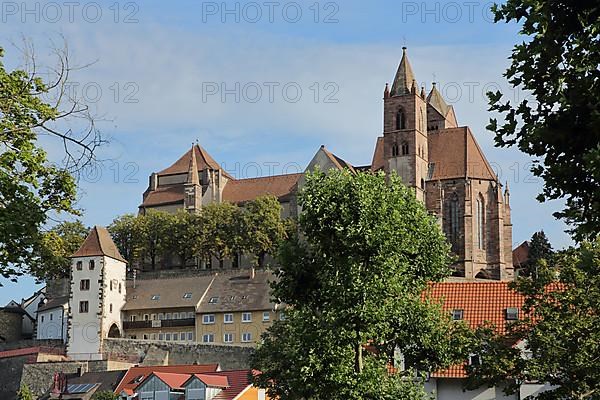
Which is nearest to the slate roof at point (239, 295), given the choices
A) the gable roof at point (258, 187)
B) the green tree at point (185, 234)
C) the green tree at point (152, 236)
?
the green tree at point (185, 234)

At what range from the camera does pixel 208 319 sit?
92062 millimetres

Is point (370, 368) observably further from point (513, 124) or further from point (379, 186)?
point (513, 124)

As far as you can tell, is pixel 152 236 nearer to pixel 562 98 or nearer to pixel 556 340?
pixel 556 340

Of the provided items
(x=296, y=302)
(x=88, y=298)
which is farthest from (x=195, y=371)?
(x=296, y=302)

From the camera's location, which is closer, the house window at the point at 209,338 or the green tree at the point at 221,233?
the house window at the point at 209,338

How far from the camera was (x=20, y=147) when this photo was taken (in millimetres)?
15305

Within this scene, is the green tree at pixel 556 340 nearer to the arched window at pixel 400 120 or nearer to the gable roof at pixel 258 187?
the arched window at pixel 400 120

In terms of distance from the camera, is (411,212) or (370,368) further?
(411,212)

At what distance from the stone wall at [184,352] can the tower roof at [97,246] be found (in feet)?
31.4

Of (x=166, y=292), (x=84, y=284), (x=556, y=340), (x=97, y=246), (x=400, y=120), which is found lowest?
(x=556, y=340)

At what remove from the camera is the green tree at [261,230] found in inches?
4067

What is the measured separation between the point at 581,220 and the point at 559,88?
1.58m

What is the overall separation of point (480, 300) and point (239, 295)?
158 ft

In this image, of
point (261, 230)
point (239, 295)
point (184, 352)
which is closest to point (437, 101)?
point (261, 230)
